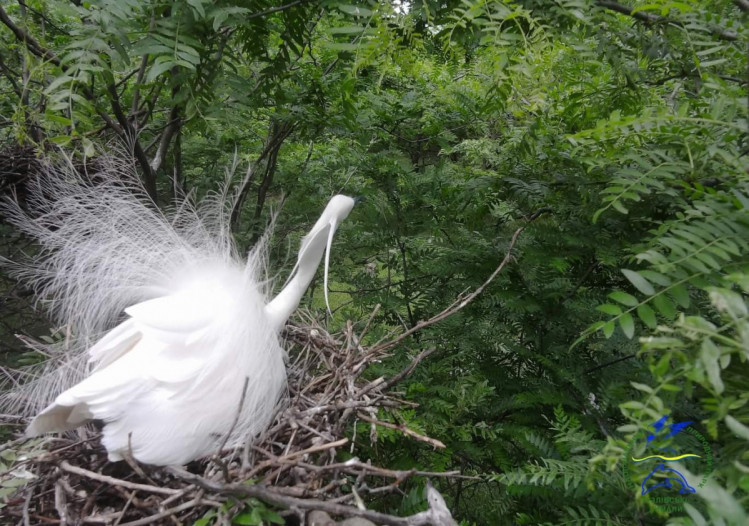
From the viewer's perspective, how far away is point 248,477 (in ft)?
3.75

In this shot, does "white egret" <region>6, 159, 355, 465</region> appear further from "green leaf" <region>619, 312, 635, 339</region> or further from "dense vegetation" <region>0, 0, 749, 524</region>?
"green leaf" <region>619, 312, 635, 339</region>

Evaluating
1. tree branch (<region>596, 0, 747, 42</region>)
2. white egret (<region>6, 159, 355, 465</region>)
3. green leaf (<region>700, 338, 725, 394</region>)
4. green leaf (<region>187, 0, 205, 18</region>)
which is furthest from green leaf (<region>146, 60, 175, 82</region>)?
green leaf (<region>700, 338, 725, 394</region>)

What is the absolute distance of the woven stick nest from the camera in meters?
1.01

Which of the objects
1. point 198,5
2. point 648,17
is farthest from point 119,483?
point 648,17

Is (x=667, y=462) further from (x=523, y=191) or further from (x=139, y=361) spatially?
(x=139, y=361)

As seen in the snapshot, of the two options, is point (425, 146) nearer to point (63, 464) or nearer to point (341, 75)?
point (341, 75)

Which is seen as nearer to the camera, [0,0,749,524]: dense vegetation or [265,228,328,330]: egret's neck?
[0,0,749,524]: dense vegetation

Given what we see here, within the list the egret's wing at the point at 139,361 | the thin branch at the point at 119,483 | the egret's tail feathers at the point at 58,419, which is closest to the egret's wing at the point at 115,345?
the egret's wing at the point at 139,361

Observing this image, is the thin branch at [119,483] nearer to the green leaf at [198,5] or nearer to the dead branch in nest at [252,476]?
the dead branch in nest at [252,476]

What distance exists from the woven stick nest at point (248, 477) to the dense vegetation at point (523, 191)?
227mm

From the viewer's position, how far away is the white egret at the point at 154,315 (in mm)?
1277

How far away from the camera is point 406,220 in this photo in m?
2.16

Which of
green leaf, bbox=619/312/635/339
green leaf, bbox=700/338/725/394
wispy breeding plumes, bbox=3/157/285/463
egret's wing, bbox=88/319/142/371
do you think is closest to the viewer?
green leaf, bbox=700/338/725/394

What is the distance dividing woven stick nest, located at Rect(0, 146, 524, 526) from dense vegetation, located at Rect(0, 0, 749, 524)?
227 mm
